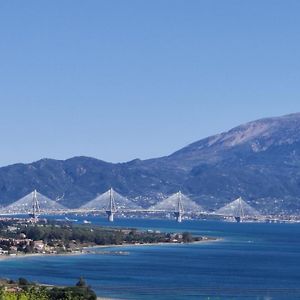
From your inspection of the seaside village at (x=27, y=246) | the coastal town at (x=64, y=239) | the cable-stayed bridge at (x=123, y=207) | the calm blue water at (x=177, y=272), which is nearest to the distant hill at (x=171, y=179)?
the cable-stayed bridge at (x=123, y=207)

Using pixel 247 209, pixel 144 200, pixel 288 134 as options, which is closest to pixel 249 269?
pixel 247 209

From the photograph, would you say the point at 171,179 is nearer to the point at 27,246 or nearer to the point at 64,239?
the point at 64,239

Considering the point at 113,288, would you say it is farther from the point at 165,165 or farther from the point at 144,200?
the point at 165,165

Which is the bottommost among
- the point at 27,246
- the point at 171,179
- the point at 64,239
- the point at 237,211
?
the point at 27,246

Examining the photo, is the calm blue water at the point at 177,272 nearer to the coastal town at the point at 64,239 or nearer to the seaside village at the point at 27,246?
the seaside village at the point at 27,246

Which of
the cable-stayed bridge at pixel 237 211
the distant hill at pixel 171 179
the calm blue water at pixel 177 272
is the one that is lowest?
the calm blue water at pixel 177 272

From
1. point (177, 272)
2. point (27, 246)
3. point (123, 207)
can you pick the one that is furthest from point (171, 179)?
point (177, 272)
